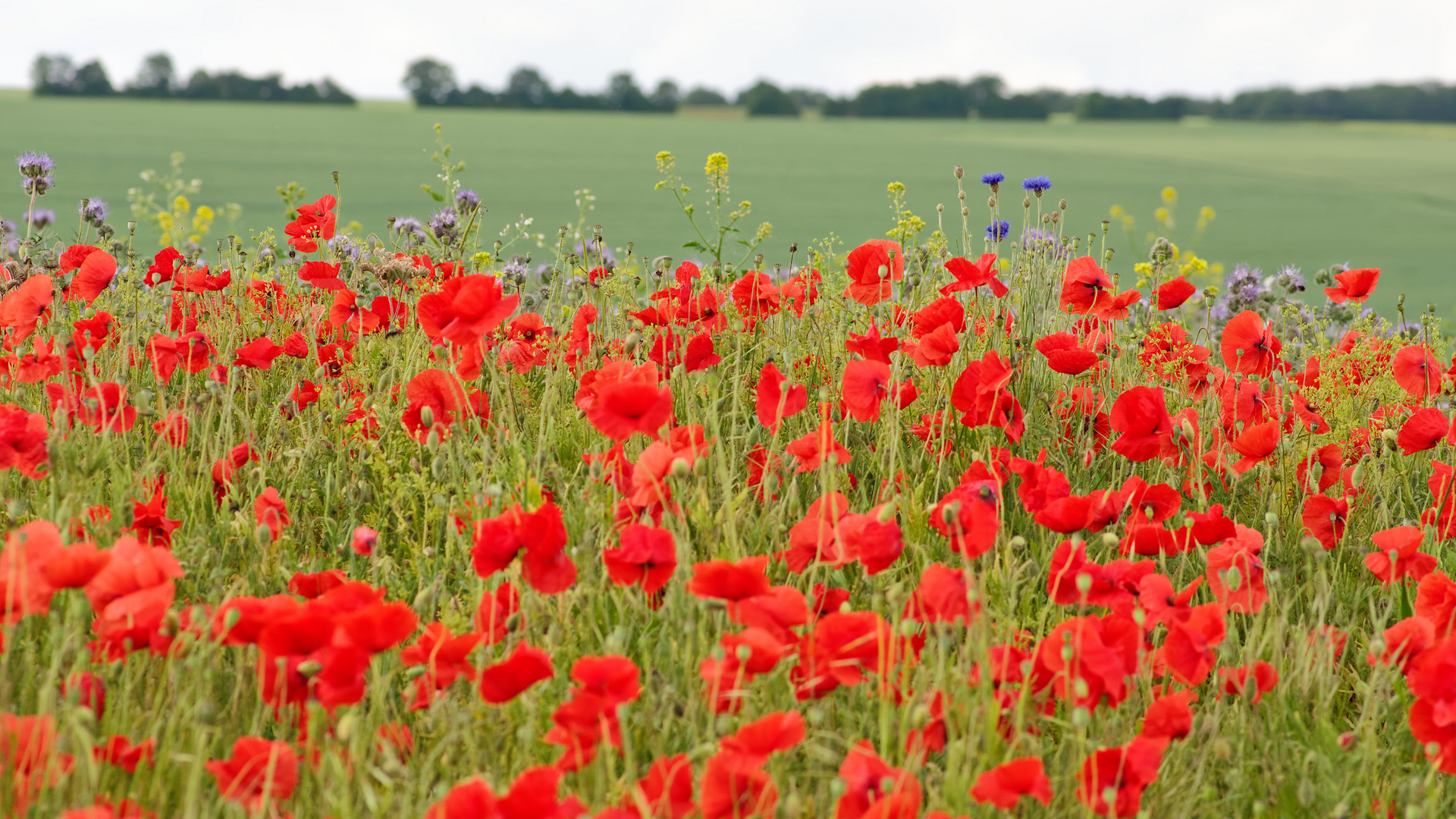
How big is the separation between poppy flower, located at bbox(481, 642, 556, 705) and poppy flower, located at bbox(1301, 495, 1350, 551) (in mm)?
1572

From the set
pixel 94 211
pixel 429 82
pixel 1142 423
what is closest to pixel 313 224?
pixel 94 211

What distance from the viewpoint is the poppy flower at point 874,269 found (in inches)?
96.9

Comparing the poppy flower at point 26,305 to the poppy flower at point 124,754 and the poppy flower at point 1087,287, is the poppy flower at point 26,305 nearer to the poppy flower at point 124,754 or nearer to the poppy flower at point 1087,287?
the poppy flower at point 124,754

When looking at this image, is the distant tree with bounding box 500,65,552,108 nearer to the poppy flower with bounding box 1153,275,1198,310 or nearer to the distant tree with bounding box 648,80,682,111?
the distant tree with bounding box 648,80,682,111

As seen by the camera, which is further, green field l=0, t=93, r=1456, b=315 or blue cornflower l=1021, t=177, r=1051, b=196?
green field l=0, t=93, r=1456, b=315

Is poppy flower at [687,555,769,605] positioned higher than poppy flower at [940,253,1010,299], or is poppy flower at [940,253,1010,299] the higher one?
poppy flower at [940,253,1010,299]

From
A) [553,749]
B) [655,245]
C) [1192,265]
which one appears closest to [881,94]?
[655,245]

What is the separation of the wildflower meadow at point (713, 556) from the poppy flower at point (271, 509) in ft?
0.05

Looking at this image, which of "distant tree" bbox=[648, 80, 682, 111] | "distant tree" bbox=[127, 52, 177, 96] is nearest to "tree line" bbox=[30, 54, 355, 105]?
"distant tree" bbox=[127, 52, 177, 96]

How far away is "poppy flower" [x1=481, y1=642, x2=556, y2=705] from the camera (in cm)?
125

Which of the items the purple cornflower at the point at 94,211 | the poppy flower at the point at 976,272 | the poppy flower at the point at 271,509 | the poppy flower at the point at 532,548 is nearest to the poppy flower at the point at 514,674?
the poppy flower at the point at 532,548

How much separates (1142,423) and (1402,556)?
0.49m

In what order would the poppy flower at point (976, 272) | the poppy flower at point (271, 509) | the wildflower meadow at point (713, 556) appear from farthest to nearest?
the poppy flower at point (976, 272) < the poppy flower at point (271, 509) < the wildflower meadow at point (713, 556)

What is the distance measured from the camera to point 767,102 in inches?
2105
